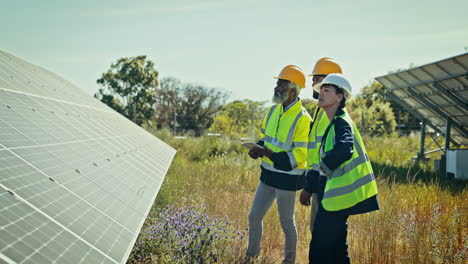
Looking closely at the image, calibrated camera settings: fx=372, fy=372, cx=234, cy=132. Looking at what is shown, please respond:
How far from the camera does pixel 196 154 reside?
14.4 meters

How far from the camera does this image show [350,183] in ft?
11.0

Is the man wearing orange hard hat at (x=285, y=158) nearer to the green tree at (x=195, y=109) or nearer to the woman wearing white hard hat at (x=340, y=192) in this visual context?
the woman wearing white hard hat at (x=340, y=192)

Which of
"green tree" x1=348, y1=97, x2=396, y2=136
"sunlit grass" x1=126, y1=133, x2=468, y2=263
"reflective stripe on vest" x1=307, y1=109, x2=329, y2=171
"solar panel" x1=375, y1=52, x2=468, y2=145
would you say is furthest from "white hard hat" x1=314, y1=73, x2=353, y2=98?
"green tree" x1=348, y1=97, x2=396, y2=136

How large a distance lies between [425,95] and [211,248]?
483 inches

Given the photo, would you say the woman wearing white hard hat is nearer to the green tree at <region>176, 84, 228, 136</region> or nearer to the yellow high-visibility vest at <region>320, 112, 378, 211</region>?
the yellow high-visibility vest at <region>320, 112, 378, 211</region>

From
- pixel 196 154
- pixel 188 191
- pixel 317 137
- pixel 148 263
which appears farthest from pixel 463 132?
pixel 148 263

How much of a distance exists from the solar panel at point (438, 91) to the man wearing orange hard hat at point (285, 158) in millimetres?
8278

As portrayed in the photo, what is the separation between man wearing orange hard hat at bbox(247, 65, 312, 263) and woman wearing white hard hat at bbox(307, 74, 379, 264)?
823 mm

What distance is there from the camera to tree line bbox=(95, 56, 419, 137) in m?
39.5

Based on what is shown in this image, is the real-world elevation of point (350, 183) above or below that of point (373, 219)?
above

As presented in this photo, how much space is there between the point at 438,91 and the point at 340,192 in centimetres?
1132

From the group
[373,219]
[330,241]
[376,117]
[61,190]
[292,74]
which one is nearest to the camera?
[61,190]

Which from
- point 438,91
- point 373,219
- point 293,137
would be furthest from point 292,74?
point 438,91

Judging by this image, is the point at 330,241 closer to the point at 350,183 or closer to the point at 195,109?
the point at 350,183
